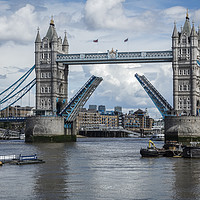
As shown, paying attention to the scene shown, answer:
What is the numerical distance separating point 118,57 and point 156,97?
37.7ft

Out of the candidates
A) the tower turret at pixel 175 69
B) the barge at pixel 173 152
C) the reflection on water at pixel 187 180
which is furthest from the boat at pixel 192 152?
the tower turret at pixel 175 69

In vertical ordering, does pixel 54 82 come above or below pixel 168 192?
above

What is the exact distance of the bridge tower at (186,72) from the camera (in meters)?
87.7

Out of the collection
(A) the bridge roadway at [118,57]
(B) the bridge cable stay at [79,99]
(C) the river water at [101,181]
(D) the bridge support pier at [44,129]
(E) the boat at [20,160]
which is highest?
(A) the bridge roadway at [118,57]

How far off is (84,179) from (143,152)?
18270 millimetres

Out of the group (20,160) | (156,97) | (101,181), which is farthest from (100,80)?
(101,181)

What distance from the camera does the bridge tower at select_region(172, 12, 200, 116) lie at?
8769 centimetres

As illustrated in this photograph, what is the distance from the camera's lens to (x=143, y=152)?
49.0 meters

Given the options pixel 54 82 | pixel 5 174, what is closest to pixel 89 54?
pixel 54 82

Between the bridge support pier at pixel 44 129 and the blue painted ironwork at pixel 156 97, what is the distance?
17348 mm

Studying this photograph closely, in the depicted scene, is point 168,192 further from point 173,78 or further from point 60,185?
point 173,78

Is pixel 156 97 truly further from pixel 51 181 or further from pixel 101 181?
pixel 51 181

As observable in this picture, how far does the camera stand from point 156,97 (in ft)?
280

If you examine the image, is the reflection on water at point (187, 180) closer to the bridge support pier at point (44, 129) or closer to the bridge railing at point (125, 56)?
the bridge support pier at point (44, 129)
